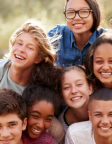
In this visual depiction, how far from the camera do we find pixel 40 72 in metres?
3.75

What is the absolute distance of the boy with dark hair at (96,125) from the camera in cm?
324

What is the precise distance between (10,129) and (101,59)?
1.13 m

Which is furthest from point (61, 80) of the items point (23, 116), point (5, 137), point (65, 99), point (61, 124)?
point (5, 137)

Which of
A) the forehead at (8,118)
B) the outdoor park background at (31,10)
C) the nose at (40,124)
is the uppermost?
the forehead at (8,118)

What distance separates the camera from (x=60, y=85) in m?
3.73

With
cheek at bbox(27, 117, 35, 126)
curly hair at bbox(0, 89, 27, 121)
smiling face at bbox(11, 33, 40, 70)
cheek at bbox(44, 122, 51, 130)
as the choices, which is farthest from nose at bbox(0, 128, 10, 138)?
smiling face at bbox(11, 33, 40, 70)

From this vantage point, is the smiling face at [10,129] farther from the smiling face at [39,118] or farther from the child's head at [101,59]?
the child's head at [101,59]

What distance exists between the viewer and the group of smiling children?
10.7 feet

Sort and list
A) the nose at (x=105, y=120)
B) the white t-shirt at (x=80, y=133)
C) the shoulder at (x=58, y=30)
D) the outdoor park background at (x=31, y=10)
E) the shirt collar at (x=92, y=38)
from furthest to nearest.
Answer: the outdoor park background at (x=31, y=10)
the shoulder at (x=58, y=30)
the shirt collar at (x=92, y=38)
the white t-shirt at (x=80, y=133)
the nose at (x=105, y=120)

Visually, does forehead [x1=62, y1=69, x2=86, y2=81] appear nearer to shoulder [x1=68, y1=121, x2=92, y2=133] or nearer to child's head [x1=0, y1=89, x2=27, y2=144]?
shoulder [x1=68, y1=121, x2=92, y2=133]

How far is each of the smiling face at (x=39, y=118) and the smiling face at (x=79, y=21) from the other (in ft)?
3.17

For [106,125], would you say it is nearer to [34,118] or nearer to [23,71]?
[34,118]

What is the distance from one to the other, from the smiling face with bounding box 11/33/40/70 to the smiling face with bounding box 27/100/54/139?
0.49m

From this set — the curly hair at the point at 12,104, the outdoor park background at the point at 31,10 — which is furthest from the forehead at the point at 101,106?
the outdoor park background at the point at 31,10
